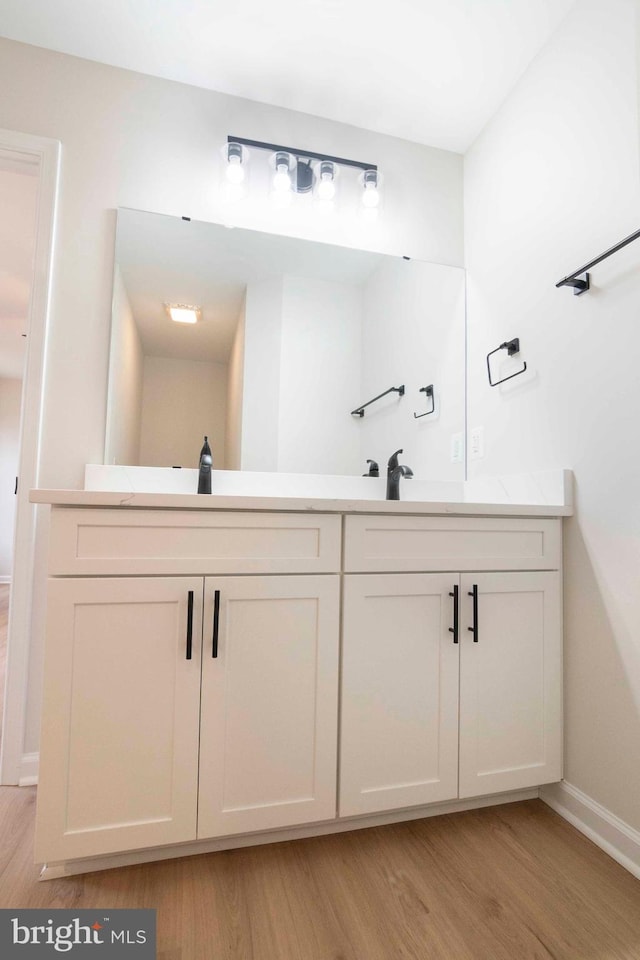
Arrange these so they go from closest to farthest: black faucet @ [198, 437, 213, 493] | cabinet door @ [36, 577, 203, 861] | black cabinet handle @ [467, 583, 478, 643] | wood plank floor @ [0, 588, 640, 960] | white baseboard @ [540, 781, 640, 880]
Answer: wood plank floor @ [0, 588, 640, 960], cabinet door @ [36, 577, 203, 861], white baseboard @ [540, 781, 640, 880], black cabinet handle @ [467, 583, 478, 643], black faucet @ [198, 437, 213, 493]

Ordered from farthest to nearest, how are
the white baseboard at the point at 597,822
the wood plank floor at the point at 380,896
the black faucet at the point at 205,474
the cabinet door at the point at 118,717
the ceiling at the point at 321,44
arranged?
the black faucet at the point at 205,474, the ceiling at the point at 321,44, the white baseboard at the point at 597,822, the cabinet door at the point at 118,717, the wood plank floor at the point at 380,896

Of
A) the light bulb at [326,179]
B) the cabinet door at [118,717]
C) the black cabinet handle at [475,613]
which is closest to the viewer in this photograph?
the cabinet door at [118,717]

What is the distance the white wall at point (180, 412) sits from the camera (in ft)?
5.83

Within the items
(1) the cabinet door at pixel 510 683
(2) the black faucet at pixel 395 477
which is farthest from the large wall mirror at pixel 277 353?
(1) the cabinet door at pixel 510 683

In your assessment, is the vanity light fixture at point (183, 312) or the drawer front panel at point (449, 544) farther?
the vanity light fixture at point (183, 312)

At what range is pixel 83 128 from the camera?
5.78 ft

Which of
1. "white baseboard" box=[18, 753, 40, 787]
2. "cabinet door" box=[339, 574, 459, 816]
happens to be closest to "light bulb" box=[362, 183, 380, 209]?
"cabinet door" box=[339, 574, 459, 816]

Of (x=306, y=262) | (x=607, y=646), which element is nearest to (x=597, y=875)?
(x=607, y=646)

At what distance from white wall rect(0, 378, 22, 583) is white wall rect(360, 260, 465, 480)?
556 cm

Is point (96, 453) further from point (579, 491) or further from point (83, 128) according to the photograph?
point (579, 491)

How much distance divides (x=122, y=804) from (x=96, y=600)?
47cm

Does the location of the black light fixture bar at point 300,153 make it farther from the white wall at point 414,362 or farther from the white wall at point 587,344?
the white wall at point 587,344

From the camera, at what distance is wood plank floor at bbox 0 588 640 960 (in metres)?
1.02

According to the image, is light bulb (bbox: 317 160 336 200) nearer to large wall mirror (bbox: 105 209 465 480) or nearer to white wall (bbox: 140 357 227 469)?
large wall mirror (bbox: 105 209 465 480)
